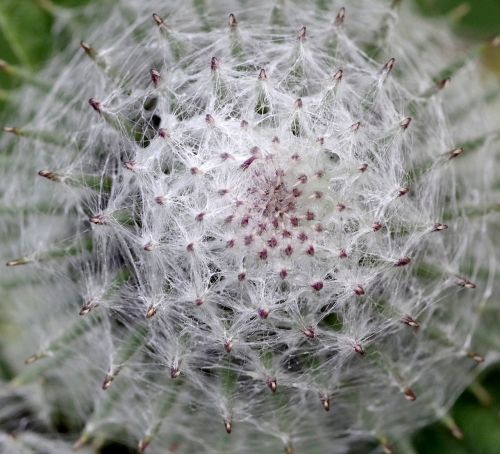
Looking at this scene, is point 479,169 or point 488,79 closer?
point 479,169

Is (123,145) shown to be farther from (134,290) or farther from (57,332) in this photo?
(57,332)

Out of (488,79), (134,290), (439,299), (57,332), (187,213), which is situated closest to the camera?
(187,213)

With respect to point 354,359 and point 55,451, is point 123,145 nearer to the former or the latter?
point 354,359

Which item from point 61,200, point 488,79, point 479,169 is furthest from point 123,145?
point 488,79

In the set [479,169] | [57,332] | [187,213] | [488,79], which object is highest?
[488,79]

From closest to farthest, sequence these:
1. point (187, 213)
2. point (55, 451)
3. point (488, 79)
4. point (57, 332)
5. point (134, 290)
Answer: point (187, 213) < point (134, 290) < point (57, 332) < point (55, 451) < point (488, 79)

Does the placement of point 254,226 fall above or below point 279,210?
below

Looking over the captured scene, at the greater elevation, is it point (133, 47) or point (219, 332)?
point (133, 47)
